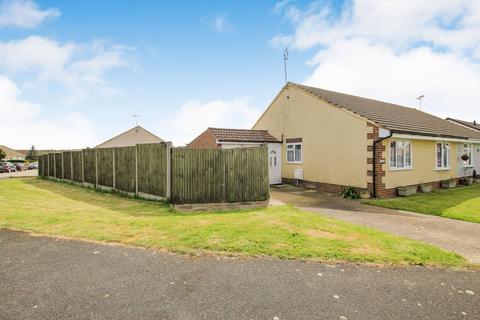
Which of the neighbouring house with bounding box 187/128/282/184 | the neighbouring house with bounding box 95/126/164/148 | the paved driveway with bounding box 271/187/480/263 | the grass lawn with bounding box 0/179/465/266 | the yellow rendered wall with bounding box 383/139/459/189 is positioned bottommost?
the paved driveway with bounding box 271/187/480/263

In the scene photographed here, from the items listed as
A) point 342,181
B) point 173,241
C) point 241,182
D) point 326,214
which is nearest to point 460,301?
point 173,241

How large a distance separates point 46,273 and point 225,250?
306cm

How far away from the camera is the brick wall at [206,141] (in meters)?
16.4

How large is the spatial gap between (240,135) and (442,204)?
10.7m

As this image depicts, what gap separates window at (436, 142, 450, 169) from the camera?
17.0 m

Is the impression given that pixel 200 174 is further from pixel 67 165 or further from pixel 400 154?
pixel 67 165

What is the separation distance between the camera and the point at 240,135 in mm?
17344

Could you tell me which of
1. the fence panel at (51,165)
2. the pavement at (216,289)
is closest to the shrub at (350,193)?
the pavement at (216,289)

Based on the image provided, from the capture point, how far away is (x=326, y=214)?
9500mm

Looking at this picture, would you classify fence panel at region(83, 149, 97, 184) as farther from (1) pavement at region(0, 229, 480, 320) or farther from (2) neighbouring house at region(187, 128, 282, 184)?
(1) pavement at region(0, 229, 480, 320)

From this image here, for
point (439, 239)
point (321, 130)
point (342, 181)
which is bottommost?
point (439, 239)

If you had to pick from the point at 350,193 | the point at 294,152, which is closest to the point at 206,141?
the point at 294,152

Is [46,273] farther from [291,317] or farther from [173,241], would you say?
[291,317]

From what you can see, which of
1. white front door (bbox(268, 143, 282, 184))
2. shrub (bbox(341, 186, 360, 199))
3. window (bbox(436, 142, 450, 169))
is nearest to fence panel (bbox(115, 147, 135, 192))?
white front door (bbox(268, 143, 282, 184))
